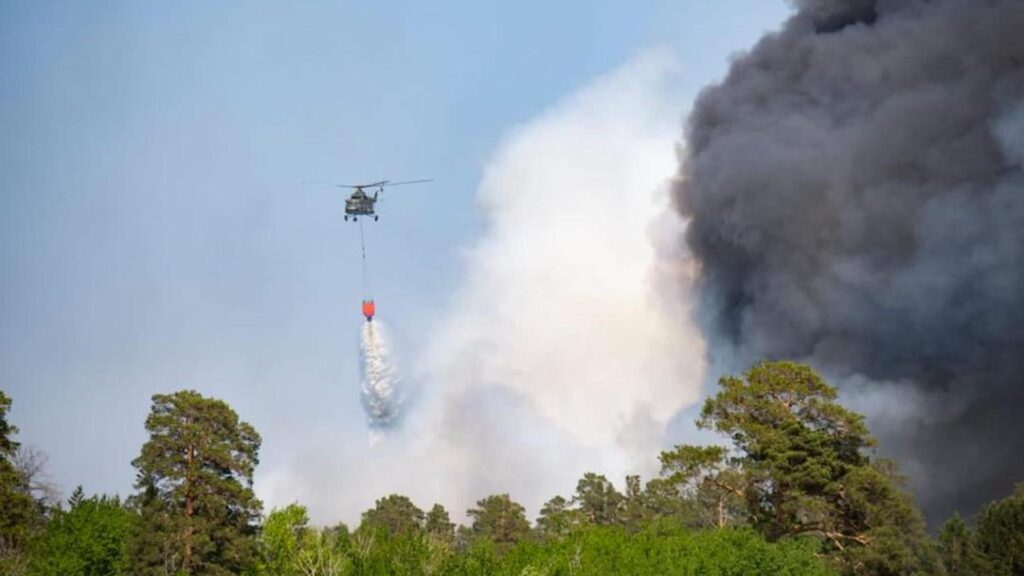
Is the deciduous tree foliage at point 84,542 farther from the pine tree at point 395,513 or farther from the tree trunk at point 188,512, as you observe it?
the pine tree at point 395,513

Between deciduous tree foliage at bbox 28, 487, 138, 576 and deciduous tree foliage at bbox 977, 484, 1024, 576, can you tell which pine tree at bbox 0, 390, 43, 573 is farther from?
deciduous tree foliage at bbox 977, 484, 1024, 576

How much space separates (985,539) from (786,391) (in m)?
13.7

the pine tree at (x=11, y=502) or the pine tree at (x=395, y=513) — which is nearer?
the pine tree at (x=11, y=502)

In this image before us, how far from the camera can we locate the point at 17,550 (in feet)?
208

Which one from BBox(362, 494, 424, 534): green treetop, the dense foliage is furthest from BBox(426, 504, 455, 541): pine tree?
the dense foliage

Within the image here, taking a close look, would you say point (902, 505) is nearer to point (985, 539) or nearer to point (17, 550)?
point (985, 539)

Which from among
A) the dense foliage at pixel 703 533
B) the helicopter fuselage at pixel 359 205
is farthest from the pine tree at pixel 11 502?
the helicopter fuselage at pixel 359 205

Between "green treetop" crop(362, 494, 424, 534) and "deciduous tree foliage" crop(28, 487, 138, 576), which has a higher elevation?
"green treetop" crop(362, 494, 424, 534)

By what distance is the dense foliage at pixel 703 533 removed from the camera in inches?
2336

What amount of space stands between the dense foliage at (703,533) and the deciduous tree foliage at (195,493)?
0.09 m

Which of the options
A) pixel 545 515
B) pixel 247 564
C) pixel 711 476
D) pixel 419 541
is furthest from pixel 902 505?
pixel 545 515

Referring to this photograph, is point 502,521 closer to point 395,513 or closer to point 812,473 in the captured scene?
point 395,513

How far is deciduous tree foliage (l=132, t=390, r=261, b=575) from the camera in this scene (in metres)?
66.4

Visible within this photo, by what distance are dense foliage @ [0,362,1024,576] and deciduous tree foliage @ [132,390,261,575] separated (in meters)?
0.09
